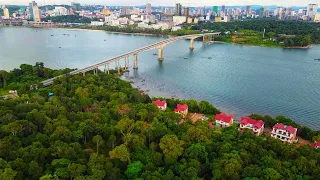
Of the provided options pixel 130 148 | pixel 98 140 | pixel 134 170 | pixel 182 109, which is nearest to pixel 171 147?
pixel 130 148

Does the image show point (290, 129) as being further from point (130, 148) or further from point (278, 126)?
point (130, 148)

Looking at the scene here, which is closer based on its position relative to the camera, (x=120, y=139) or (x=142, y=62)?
(x=120, y=139)

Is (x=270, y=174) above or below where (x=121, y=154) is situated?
below

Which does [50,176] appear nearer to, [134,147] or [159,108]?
[134,147]

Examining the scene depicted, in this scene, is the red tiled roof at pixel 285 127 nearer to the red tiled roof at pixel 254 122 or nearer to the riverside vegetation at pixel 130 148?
the red tiled roof at pixel 254 122

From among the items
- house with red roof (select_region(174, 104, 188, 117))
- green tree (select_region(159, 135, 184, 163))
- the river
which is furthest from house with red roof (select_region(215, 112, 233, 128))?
green tree (select_region(159, 135, 184, 163))

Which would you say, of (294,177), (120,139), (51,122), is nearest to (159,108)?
(120,139)
